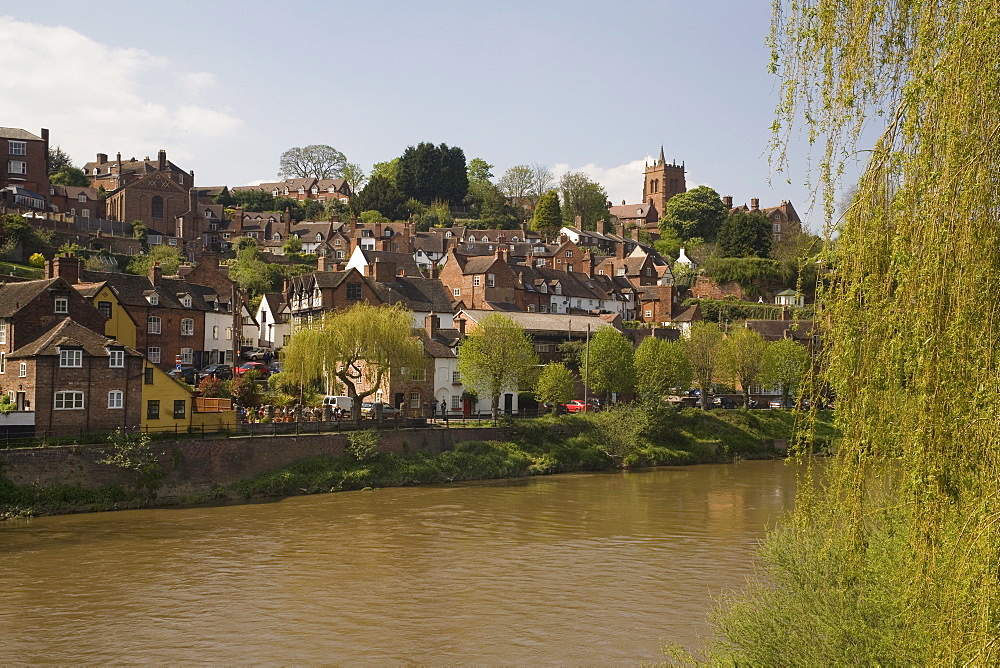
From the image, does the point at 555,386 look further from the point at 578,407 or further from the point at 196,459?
the point at 196,459

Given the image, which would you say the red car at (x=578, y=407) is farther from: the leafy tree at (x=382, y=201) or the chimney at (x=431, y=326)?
the leafy tree at (x=382, y=201)

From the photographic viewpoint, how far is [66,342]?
123 feet

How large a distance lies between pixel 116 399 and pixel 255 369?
2032 cm

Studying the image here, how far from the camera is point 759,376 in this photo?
2633 inches

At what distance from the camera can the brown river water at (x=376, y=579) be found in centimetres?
2102

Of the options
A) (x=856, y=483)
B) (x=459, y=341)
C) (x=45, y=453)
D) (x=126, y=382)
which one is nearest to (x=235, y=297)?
(x=459, y=341)

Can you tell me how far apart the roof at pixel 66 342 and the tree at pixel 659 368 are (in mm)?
32881

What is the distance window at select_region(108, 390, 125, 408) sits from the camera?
126 feet

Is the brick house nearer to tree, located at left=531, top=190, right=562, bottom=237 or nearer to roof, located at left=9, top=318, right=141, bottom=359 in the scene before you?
roof, located at left=9, top=318, right=141, bottom=359

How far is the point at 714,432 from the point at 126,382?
3534 centimetres

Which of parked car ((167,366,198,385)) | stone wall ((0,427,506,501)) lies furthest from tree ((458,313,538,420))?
parked car ((167,366,198,385))

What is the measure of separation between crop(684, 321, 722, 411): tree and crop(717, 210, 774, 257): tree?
117ft

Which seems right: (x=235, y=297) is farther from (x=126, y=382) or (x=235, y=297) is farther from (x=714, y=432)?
(x=714, y=432)

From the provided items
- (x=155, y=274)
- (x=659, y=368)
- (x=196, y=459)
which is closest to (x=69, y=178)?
(x=155, y=274)
